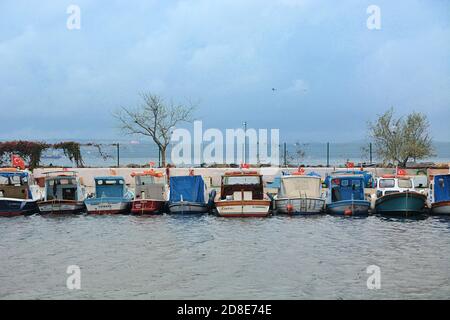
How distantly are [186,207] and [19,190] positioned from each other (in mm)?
10020

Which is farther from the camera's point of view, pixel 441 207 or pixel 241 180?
pixel 241 180

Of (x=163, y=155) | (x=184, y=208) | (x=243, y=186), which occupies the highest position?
(x=163, y=155)

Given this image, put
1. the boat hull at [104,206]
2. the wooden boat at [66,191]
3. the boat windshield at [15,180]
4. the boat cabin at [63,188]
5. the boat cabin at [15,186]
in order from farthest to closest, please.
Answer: the boat windshield at [15,180] < the boat cabin at [15,186] < the boat cabin at [63,188] < the wooden boat at [66,191] < the boat hull at [104,206]

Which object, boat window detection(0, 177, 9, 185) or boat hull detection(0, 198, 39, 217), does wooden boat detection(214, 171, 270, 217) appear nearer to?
boat hull detection(0, 198, 39, 217)

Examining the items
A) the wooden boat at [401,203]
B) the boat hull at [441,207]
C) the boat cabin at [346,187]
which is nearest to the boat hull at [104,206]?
the boat cabin at [346,187]

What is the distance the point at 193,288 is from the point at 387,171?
34.6 metres

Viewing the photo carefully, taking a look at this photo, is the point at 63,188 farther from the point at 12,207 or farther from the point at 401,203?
the point at 401,203

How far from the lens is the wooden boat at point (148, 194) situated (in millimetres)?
38781

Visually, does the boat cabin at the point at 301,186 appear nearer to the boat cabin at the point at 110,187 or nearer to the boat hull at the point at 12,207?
the boat cabin at the point at 110,187

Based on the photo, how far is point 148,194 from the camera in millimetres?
40688

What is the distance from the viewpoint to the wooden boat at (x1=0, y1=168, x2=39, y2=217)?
131 ft

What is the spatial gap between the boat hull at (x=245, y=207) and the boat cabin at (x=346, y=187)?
455 cm

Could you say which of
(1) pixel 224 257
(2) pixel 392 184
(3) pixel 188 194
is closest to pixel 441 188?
(2) pixel 392 184

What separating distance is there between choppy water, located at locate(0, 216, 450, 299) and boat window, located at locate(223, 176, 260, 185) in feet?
8.23
